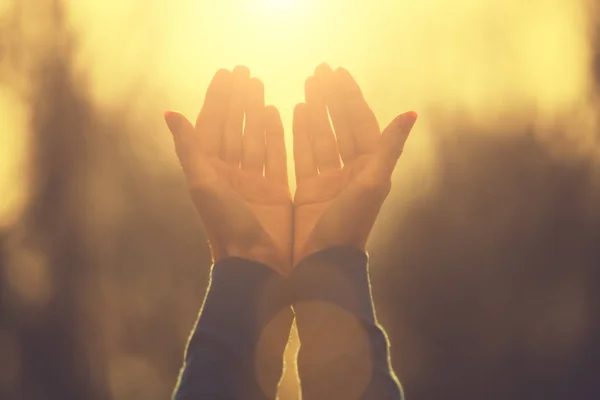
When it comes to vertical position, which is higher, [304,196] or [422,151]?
[304,196]

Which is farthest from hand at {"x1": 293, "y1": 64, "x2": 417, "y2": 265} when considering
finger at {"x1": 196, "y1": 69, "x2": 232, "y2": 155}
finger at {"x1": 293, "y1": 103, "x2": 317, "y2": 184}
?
finger at {"x1": 196, "y1": 69, "x2": 232, "y2": 155}

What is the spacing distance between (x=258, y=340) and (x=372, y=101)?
154cm

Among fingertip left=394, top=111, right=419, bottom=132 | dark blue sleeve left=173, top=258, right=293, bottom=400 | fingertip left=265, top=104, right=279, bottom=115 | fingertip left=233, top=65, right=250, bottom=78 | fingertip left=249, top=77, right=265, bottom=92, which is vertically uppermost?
fingertip left=233, top=65, right=250, bottom=78

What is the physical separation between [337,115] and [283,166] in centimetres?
10

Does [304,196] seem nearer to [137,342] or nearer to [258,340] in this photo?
[258,340]

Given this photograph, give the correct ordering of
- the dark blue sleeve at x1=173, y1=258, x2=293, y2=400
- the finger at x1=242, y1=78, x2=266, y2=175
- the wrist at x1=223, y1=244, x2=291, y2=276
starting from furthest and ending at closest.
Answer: the finger at x1=242, y1=78, x2=266, y2=175 < the wrist at x1=223, y1=244, x2=291, y2=276 < the dark blue sleeve at x1=173, y1=258, x2=293, y2=400

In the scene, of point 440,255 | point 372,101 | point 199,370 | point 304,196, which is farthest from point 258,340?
point 440,255

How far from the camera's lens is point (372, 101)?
86.4 inches

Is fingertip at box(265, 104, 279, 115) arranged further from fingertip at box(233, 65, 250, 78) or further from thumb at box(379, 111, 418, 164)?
thumb at box(379, 111, 418, 164)

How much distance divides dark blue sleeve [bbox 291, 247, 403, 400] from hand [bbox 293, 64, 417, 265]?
0.03 m

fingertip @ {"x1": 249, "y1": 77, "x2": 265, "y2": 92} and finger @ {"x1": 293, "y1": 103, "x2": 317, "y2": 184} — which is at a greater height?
fingertip @ {"x1": 249, "y1": 77, "x2": 265, "y2": 92}

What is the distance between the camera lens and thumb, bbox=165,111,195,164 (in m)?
0.86

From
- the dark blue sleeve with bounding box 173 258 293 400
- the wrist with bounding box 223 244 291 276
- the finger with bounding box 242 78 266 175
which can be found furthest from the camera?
the finger with bounding box 242 78 266 175

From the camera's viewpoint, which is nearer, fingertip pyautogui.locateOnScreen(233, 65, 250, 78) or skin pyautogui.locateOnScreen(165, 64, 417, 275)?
skin pyautogui.locateOnScreen(165, 64, 417, 275)
